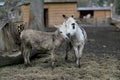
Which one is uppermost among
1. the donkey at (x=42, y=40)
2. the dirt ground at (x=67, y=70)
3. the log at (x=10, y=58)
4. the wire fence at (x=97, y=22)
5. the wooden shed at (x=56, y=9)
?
the donkey at (x=42, y=40)

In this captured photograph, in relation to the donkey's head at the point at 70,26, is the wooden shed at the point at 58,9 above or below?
below

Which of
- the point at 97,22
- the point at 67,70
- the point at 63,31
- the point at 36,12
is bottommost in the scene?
the point at 97,22

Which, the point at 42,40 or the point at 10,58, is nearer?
the point at 42,40

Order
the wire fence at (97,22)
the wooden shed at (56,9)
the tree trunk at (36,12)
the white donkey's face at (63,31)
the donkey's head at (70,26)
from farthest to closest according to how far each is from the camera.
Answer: the wire fence at (97,22), the wooden shed at (56,9), the tree trunk at (36,12), the white donkey's face at (63,31), the donkey's head at (70,26)

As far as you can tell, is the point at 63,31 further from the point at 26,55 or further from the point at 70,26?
the point at 26,55

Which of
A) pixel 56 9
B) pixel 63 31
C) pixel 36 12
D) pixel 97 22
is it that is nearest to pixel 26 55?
pixel 63 31

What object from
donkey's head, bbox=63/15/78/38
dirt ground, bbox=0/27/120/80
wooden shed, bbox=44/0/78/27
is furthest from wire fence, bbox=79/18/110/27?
donkey's head, bbox=63/15/78/38

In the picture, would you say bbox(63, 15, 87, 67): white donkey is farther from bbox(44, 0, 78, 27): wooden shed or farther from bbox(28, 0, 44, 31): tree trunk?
bbox(44, 0, 78, 27): wooden shed

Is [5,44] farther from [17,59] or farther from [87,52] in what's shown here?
[87,52]

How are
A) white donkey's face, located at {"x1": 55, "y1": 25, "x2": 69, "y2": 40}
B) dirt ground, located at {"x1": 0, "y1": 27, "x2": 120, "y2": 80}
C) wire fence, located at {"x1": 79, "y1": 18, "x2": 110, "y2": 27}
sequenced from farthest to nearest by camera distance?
wire fence, located at {"x1": 79, "y1": 18, "x2": 110, "y2": 27} → white donkey's face, located at {"x1": 55, "y1": 25, "x2": 69, "y2": 40} → dirt ground, located at {"x1": 0, "y1": 27, "x2": 120, "y2": 80}

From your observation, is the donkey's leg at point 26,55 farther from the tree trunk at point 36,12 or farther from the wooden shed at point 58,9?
the wooden shed at point 58,9

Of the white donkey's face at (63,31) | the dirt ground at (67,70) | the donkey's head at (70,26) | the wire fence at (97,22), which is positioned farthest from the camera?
the wire fence at (97,22)

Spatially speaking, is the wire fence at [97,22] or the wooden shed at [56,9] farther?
the wire fence at [97,22]

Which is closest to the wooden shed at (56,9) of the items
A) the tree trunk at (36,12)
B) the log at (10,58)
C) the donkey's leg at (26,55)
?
the tree trunk at (36,12)
